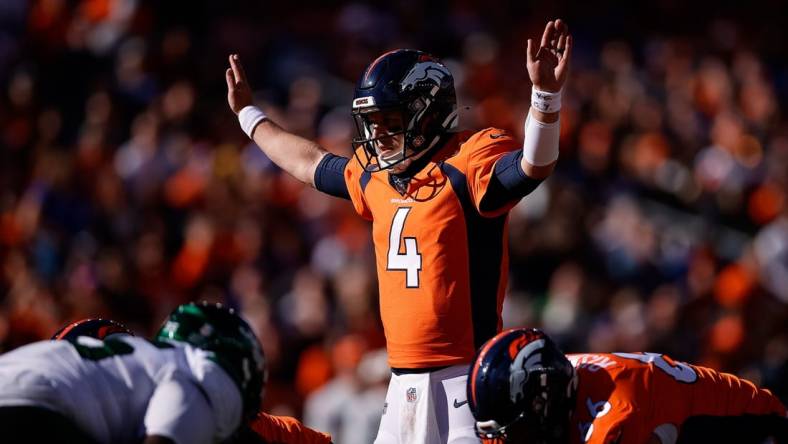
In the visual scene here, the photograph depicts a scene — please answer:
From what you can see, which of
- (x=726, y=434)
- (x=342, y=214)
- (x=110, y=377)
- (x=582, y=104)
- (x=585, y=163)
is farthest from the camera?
→ (x=582, y=104)

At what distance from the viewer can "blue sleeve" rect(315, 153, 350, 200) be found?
247 inches

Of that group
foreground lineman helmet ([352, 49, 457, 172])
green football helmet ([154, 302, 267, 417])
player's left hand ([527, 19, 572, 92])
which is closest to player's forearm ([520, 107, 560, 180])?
player's left hand ([527, 19, 572, 92])

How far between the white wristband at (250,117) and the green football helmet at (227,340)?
2.05 m

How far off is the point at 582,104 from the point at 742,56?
2453 millimetres

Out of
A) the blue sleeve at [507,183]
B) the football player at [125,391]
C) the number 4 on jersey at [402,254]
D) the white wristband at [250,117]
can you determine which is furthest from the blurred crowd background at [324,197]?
the football player at [125,391]

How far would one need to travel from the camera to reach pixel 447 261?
18.4ft

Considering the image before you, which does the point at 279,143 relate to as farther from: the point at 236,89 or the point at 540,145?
the point at 540,145

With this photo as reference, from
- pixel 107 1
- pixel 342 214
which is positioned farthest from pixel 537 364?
pixel 107 1

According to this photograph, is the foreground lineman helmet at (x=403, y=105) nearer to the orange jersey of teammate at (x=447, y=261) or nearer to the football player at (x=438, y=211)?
the football player at (x=438, y=211)

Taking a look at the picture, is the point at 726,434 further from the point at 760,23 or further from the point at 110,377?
the point at 760,23

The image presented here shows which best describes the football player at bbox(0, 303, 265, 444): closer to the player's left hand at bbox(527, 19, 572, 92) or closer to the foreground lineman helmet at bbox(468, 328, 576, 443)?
the foreground lineman helmet at bbox(468, 328, 576, 443)

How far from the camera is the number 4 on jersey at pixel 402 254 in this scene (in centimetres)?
569

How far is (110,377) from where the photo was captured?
448 cm

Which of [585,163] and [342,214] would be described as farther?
[585,163]
